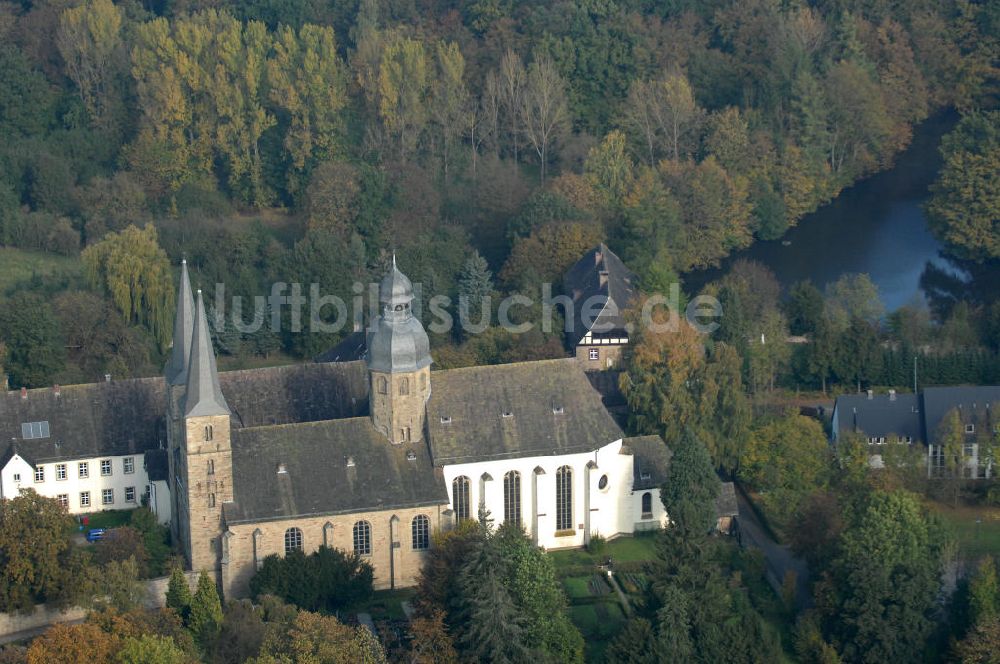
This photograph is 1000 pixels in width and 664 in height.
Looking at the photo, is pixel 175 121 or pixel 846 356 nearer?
pixel 846 356

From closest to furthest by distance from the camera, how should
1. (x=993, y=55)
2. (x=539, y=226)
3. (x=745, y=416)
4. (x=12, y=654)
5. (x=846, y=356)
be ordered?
(x=12, y=654), (x=745, y=416), (x=846, y=356), (x=539, y=226), (x=993, y=55)

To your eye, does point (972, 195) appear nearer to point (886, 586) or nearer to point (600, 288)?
point (600, 288)

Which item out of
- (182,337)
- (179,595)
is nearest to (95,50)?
(182,337)

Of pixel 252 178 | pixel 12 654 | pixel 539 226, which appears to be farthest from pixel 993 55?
pixel 12 654

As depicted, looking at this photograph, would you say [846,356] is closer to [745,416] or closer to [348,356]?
[745,416]

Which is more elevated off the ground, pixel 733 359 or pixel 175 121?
pixel 175 121

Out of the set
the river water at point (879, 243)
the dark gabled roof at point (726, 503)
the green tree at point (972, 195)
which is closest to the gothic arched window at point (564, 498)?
the dark gabled roof at point (726, 503)
